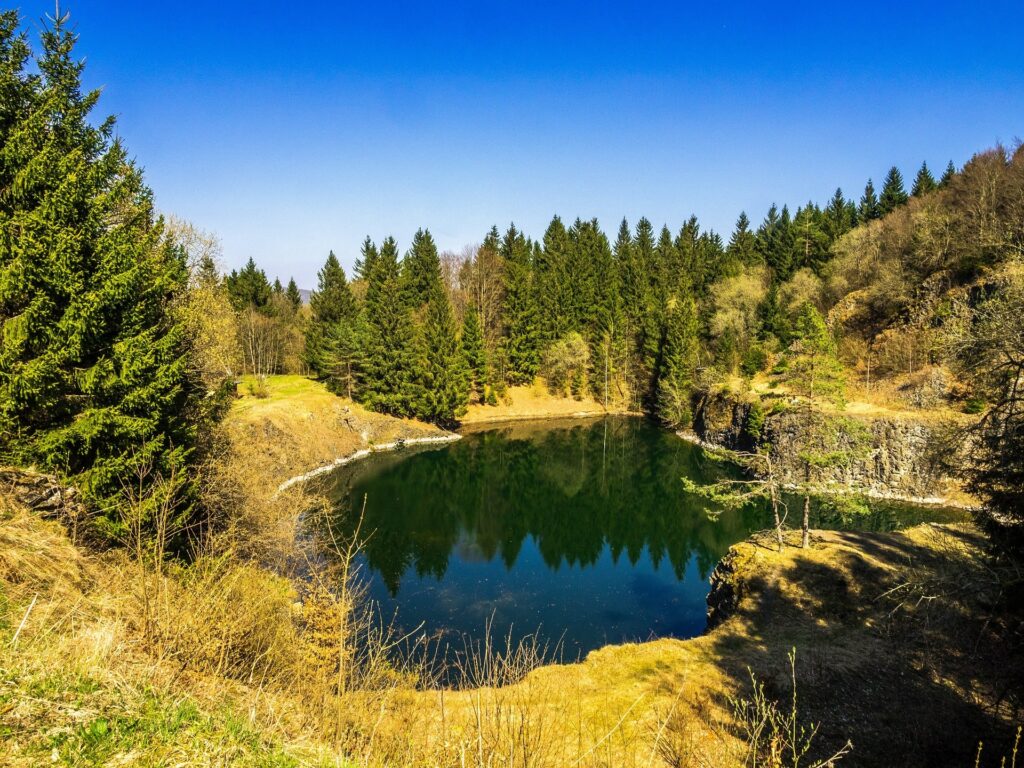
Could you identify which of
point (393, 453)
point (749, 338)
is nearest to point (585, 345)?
point (749, 338)

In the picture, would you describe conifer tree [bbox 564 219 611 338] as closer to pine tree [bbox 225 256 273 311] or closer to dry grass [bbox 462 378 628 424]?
dry grass [bbox 462 378 628 424]

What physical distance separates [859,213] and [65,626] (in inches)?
3639

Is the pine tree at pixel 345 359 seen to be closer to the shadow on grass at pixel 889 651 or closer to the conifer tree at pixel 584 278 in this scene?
the conifer tree at pixel 584 278

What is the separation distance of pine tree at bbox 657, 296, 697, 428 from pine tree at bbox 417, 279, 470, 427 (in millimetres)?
22176

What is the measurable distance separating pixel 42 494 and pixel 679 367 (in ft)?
180

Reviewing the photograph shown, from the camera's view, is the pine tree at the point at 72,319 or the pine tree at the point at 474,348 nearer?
the pine tree at the point at 72,319

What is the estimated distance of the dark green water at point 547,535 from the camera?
21.2 m

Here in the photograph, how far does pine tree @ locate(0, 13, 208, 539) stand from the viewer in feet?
35.8

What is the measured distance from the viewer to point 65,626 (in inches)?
243

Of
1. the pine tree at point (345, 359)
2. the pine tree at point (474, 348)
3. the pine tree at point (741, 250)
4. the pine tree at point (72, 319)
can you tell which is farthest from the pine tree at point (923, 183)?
the pine tree at point (72, 319)

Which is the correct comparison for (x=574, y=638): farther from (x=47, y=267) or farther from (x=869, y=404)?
(x=869, y=404)

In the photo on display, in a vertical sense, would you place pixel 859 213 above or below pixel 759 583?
above

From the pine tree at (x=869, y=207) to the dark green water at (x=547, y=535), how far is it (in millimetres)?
46324

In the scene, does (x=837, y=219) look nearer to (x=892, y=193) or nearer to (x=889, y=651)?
Answer: (x=892, y=193)
